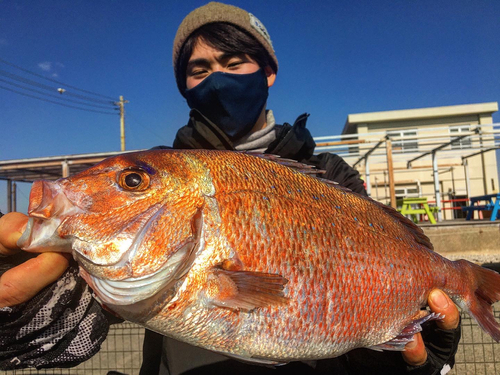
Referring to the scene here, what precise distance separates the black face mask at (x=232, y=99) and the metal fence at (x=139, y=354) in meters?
2.59

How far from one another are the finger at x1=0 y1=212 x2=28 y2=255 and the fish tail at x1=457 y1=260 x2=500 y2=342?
7.08 ft

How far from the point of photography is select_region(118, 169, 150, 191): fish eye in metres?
1.22

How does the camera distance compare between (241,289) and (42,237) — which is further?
(241,289)

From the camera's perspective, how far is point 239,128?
254 centimetres

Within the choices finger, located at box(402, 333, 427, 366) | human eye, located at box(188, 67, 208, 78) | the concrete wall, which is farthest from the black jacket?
the concrete wall

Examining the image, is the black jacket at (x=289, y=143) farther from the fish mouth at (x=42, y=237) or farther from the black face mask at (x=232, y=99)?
the fish mouth at (x=42, y=237)

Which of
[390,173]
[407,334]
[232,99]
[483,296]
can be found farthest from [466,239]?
[232,99]

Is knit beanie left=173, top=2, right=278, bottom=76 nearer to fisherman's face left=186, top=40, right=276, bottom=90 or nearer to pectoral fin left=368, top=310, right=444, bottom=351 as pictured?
fisherman's face left=186, top=40, right=276, bottom=90

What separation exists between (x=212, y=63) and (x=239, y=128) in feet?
1.73

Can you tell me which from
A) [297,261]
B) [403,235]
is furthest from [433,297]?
[297,261]

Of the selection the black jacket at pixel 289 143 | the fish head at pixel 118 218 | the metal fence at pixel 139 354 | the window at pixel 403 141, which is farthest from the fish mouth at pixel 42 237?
the window at pixel 403 141

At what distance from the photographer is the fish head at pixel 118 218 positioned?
42.8 inches

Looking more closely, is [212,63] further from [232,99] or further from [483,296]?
[483,296]

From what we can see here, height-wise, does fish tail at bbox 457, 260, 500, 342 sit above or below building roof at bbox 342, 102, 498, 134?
below
